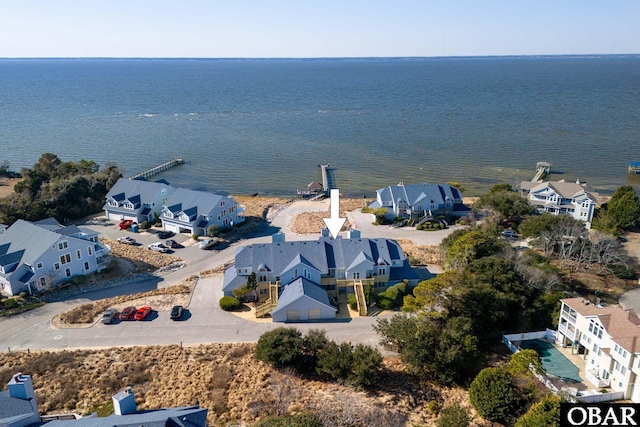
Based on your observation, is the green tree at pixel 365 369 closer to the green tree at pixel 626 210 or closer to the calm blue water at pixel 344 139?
the green tree at pixel 626 210

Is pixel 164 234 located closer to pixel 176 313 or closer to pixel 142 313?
pixel 142 313

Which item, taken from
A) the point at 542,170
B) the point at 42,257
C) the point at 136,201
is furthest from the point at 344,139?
the point at 42,257

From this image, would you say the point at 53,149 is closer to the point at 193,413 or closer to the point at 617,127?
the point at 193,413

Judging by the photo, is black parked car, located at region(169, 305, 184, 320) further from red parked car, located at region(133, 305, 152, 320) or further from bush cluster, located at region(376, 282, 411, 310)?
bush cluster, located at region(376, 282, 411, 310)

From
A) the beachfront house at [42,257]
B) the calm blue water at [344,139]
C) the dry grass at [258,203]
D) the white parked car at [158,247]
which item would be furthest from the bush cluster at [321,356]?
the calm blue water at [344,139]

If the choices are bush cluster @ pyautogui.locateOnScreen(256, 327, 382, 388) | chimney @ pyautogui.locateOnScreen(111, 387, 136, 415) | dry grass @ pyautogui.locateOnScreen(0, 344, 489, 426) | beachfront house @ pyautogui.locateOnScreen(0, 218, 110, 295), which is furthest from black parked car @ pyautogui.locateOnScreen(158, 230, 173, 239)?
chimney @ pyautogui.locateOnScreen(111, 387, 136, 415)
